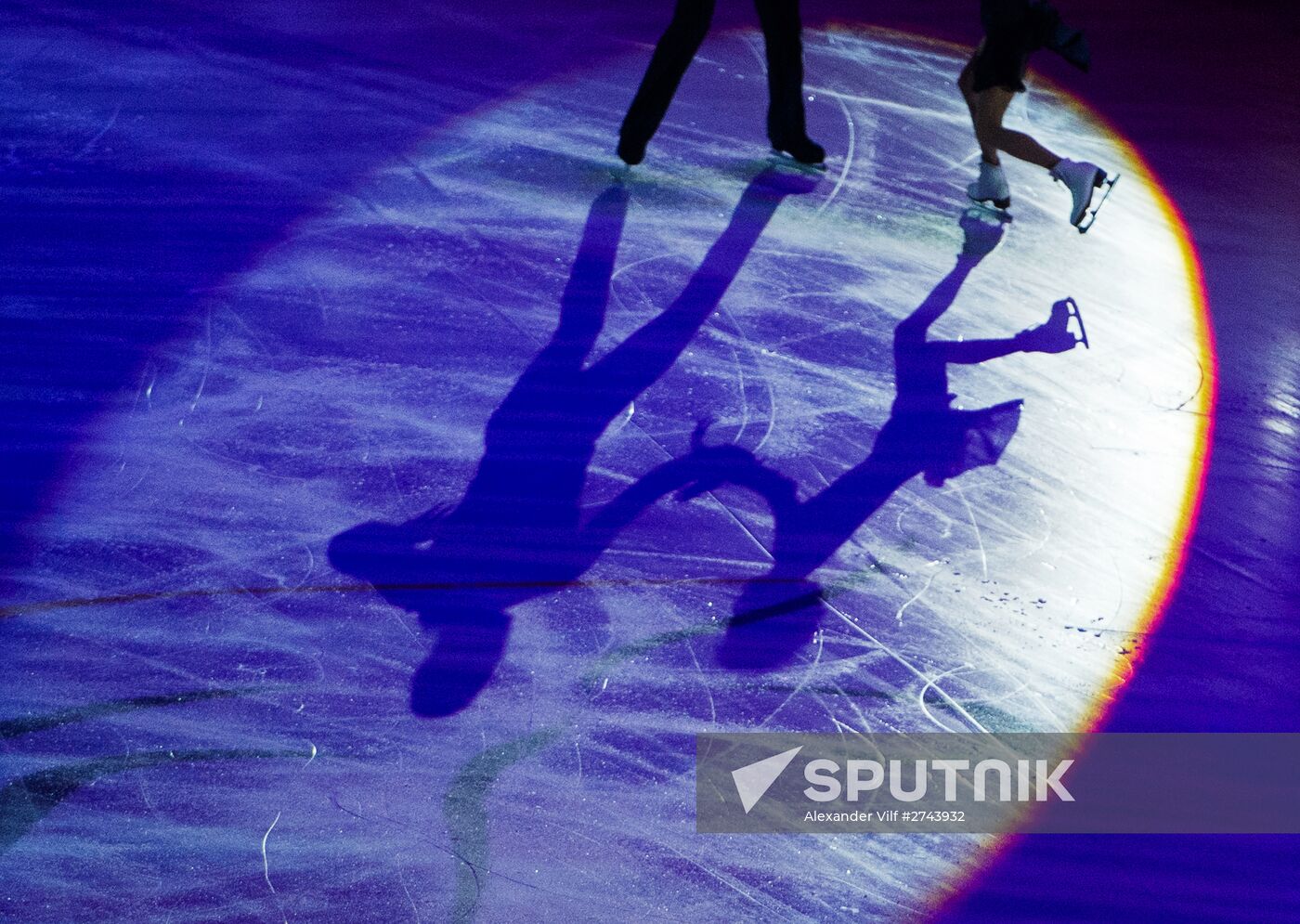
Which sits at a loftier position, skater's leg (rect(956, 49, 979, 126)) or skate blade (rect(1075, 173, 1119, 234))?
skater's leg (rect(956, 49, 979, 126))

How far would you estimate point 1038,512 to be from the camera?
3.38 metres

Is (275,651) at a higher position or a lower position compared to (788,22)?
lower

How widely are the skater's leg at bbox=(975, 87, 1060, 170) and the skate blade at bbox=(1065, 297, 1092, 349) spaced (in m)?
0.55

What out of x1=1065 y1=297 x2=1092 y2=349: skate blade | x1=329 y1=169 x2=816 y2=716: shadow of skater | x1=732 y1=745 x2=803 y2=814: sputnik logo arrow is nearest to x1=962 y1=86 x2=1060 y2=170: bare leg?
x1=1065 y1=297 x2=1092 y2=349: skate blade

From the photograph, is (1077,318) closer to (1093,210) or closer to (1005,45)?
(1093,210)

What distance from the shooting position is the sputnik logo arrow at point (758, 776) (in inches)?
103

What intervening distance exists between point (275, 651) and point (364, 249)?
1734 mm

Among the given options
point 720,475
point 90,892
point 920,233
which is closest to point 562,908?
point 90,892

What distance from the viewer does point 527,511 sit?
3238 mm

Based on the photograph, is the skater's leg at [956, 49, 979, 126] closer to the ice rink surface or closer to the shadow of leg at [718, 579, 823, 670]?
the ice rink surface

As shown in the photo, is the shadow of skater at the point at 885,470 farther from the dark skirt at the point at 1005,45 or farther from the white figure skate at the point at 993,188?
the dark skirt at the point at 1005,45

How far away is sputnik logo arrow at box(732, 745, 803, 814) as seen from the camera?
262cm

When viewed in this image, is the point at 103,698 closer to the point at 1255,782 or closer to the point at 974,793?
the point at 974,793

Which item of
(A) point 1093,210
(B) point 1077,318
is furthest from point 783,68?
(B) point 1077,318
